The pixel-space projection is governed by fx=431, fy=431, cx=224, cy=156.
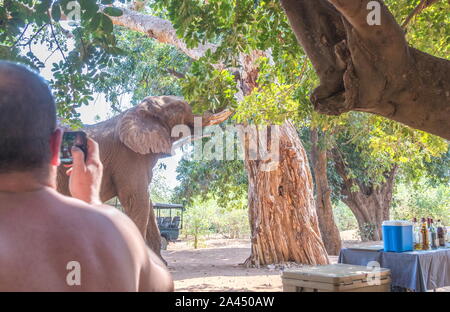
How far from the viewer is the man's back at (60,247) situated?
91 centimetres

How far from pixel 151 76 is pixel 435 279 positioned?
11.3 m

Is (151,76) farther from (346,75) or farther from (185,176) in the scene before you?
(346,75)

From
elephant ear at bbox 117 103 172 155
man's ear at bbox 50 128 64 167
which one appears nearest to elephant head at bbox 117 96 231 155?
elephant ear at bbox 117 103 172 155

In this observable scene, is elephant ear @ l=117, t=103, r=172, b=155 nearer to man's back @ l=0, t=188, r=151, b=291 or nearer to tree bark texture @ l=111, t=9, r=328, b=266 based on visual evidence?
tree bark texture @ l=111, t=9, r=328, b=266

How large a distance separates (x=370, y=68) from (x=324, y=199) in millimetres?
10569

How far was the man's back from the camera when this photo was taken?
91cm

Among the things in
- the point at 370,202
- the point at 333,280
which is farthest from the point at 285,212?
the point at 370,202

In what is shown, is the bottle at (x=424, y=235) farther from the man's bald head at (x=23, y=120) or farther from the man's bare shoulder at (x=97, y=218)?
the man's bald head at (x=23, y=120)

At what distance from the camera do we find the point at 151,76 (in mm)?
14062

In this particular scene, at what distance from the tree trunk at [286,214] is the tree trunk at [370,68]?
6292mm

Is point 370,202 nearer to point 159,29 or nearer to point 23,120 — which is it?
point 159,29

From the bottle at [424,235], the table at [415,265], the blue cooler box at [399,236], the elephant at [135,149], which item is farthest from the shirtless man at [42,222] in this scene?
the elephant at [135,149]

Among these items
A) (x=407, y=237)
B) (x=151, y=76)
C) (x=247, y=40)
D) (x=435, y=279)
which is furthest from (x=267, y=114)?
(x=151, y=76)

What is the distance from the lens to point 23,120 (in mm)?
989
